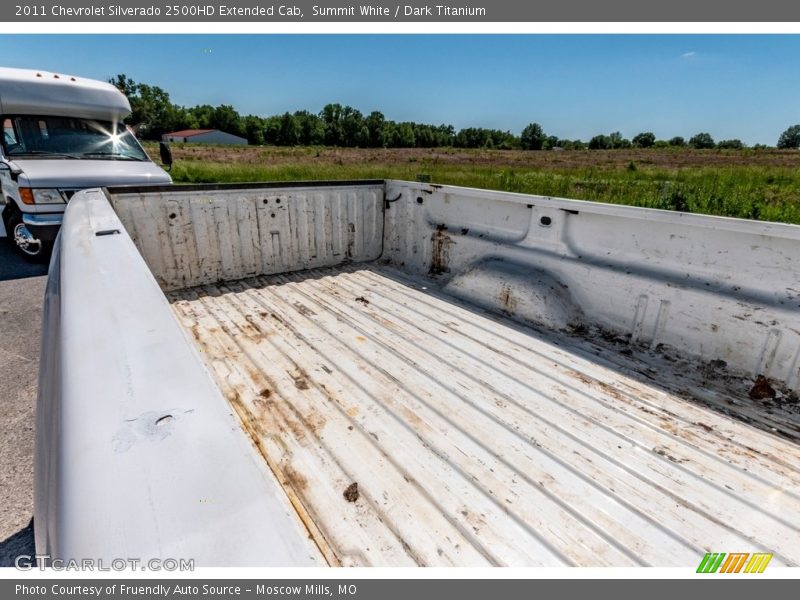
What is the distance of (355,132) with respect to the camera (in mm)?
79438

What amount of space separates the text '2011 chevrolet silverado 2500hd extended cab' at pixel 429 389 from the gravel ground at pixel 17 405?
1.00m

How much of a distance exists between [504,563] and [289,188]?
3475mm

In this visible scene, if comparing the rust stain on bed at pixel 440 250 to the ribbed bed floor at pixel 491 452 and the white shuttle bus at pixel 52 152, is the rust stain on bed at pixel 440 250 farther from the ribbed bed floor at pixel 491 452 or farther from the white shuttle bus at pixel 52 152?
the white shuttle bus at pixel 52 152

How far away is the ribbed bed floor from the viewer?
4.59 ft

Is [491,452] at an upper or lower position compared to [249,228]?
lower

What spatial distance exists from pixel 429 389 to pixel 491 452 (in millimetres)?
523

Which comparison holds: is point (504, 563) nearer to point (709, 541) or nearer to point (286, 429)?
point (709, 541)

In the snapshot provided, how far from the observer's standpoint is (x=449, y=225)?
152 inches

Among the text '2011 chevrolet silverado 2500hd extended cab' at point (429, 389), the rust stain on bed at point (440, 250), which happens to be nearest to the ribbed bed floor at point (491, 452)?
the text '2011 chevrolet silverado 2500hd extended cab' at point (429, 389)

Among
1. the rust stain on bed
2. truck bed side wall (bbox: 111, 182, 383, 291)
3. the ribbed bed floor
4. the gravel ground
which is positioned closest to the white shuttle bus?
the gravel ground

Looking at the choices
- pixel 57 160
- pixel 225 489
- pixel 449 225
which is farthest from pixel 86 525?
pixel 57 160

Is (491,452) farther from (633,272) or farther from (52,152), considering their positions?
(52,152)

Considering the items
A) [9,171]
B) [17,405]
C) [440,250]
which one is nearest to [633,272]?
[440,250]

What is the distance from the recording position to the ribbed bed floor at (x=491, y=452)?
55.1 inches
